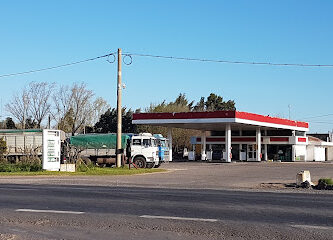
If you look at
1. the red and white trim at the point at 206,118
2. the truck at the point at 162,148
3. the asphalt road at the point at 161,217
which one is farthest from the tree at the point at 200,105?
the asphalt road at the point at 161,217

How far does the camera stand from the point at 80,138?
137 ft

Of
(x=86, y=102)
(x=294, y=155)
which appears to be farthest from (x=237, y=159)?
(x=86, y=102)

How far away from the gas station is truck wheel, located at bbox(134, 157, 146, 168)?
54.9 feet

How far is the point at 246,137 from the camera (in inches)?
2499

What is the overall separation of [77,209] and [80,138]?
97.4ft

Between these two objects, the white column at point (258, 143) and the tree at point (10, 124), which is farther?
the tree at point (10, 124)

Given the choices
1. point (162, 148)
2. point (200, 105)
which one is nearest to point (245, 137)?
point (162, 148)

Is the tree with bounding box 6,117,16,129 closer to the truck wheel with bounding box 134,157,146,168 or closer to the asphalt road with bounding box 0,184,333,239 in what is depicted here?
the truck wheel with bounding box 134,157,146,168

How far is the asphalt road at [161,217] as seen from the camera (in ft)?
30.7

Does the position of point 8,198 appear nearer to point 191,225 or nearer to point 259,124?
point 191,225

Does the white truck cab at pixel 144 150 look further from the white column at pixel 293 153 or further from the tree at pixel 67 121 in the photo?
the tree at pixel 67 121

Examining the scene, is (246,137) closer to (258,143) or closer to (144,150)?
(258,143)

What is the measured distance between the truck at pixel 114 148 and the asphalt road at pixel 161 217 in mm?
22514

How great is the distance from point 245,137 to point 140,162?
91.5 ft
